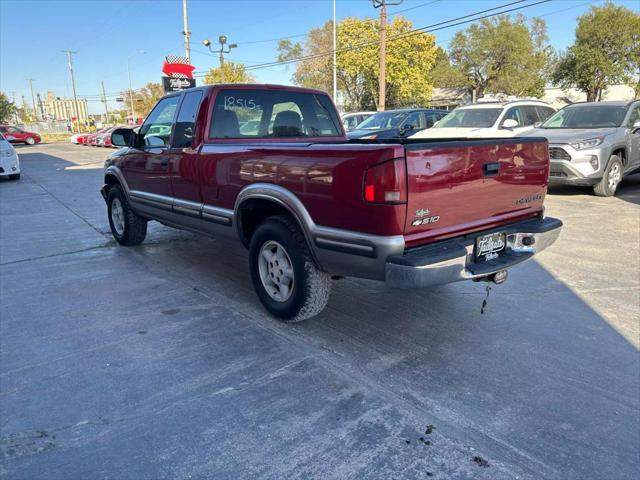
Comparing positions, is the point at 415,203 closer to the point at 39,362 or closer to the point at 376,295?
the point at 376,295

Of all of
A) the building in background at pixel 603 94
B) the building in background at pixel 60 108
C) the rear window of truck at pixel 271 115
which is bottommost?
the rear window of truck at pixel 271 115

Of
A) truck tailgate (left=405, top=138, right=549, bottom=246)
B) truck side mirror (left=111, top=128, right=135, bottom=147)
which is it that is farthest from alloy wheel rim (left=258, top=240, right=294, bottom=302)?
truck side mirror (left=111, top=128, right=135, bottom=147)

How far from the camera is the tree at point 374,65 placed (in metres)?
42.7

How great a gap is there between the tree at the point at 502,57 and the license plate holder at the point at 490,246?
146 ft

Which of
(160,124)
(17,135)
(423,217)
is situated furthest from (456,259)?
(17,135)

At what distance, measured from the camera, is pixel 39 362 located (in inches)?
130

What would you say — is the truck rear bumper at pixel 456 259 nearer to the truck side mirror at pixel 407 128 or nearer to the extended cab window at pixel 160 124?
the extended cab window at pixel 160 124

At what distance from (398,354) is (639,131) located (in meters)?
8.82

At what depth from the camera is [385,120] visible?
45.9 feet

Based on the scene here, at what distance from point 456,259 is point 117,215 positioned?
16.5 ft

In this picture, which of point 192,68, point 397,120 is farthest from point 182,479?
point 192,68

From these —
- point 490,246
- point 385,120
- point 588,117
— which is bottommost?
point 490,246

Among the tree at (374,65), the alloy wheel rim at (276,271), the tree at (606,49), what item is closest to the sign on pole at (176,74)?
the alloy wheel rim at (276,271)

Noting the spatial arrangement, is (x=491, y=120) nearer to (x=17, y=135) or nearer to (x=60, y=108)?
(x=17, y=135)
